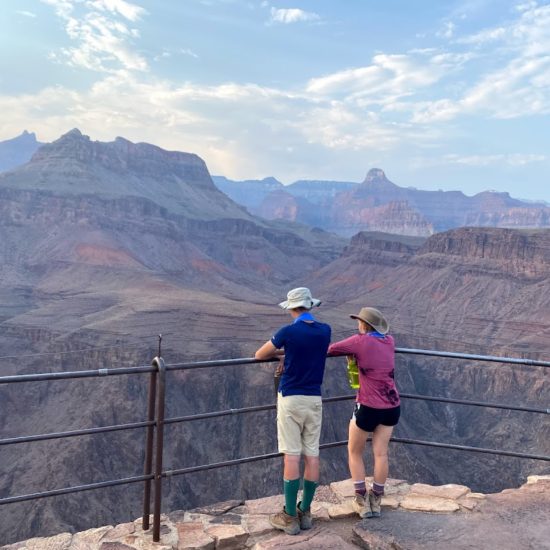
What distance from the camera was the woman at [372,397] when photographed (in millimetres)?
5207

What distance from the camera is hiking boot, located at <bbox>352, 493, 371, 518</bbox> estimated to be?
527 cm

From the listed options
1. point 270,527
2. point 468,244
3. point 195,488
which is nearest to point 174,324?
point 195,488

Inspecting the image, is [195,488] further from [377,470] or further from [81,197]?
[81,197]

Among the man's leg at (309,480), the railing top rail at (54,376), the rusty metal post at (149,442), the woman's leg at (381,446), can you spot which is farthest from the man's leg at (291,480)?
the railing top rail at (54,376)

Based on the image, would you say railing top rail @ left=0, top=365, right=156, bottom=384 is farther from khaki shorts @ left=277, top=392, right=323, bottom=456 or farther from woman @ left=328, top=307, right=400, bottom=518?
woman @ left=328, top=307, right=400, bottom=518

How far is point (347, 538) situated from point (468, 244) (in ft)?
296

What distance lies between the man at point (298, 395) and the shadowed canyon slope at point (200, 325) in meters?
35.5

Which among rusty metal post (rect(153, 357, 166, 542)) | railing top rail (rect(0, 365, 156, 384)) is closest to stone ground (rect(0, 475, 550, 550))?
rusty metal post (rect(153, 357, 166, 542))

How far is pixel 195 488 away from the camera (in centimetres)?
4088

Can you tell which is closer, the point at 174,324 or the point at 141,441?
the point at 141,441

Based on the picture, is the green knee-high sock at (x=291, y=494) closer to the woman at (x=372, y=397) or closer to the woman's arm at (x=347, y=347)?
the woman at (x=372, y=397)

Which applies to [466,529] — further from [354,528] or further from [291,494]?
[291,494]

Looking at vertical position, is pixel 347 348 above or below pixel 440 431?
above

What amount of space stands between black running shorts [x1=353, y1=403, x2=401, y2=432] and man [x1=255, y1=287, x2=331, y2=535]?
1.44 feet
